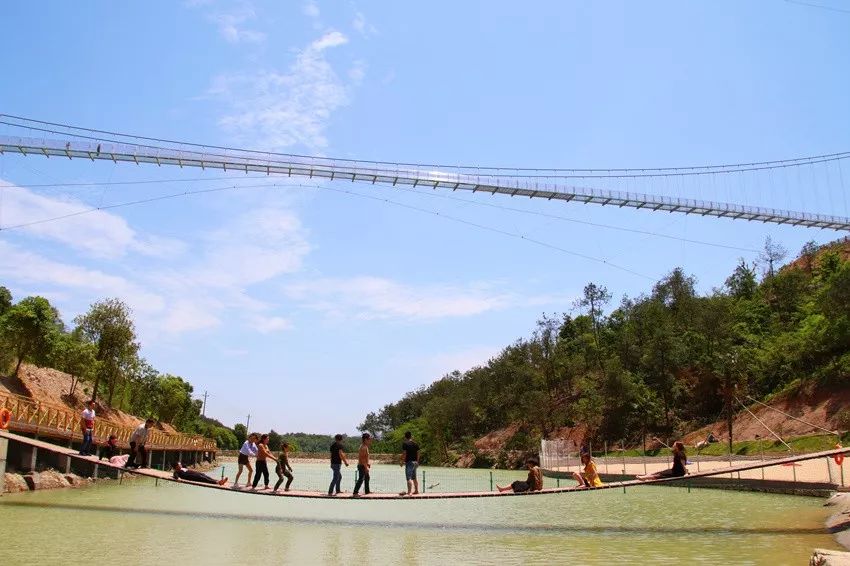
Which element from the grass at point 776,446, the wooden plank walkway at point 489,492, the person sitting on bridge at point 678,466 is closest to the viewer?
the wooden plank walkway at point 489,492

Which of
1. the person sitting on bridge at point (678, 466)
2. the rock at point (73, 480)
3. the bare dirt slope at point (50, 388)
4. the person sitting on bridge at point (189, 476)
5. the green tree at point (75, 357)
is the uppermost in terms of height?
the green tree at point (75, 357)

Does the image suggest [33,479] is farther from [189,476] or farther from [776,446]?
[776,446]

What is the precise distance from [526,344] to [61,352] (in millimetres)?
68349

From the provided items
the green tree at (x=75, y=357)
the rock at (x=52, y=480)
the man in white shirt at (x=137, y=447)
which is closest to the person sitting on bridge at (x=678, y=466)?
the man in white shirt at (x=137, y=447)

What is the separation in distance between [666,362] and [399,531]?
65.7 meters

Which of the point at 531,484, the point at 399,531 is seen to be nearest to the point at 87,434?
the point at 399,531

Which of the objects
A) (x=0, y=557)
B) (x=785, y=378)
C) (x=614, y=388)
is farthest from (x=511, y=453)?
(x=0, y=557)

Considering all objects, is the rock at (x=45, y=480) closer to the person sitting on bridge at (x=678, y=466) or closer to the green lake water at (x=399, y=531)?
the green lake water at (x=399, y=531)

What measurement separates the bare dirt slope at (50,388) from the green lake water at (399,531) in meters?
25.3

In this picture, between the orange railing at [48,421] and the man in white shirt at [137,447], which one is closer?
the man in white shirt at [137,447]

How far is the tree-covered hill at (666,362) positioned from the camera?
63.5 metres

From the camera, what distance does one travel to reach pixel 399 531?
1608 cm

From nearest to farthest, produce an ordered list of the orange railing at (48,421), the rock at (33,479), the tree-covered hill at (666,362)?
the rock at (33,479) → the orange railing at (48,421) → the tree-covered hill at (666,362)

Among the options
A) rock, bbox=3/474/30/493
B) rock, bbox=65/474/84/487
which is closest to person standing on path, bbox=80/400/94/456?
rock, bbox=3/474/30/493
